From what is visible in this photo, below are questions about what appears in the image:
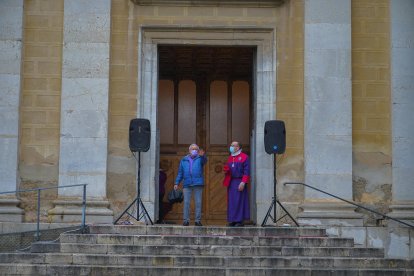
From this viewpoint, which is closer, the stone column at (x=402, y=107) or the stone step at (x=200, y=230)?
the stone step at (x=200, y=230)

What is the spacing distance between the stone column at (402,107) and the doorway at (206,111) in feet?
12.9

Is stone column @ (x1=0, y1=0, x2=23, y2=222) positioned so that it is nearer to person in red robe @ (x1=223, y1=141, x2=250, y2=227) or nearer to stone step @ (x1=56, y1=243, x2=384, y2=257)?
stone step @ (x1=56, y1=243, x2=384, y2=257)

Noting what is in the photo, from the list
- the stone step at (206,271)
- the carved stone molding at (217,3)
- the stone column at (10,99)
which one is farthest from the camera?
the carved stone molding at (217,3)

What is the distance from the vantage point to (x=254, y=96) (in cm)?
1808

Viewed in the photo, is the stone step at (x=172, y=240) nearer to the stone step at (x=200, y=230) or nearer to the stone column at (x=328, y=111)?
the stone step at (x=200, y=230)

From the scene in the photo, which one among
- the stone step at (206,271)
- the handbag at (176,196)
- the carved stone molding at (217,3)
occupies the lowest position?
the stone step at (206,271)

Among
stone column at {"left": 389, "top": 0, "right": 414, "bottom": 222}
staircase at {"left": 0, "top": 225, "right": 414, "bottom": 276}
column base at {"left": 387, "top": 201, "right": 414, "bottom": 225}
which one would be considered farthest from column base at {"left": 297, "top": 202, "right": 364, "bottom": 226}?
staircase at {"left": 0, "top": 225, "right": 414, "bottom": 276}

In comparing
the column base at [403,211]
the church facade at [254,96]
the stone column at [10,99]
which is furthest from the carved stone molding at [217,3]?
the column base at [403,211]

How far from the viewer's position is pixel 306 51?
1759cm

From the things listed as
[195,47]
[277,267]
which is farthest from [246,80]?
[277,267]

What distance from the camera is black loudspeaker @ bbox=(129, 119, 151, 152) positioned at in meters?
16.5

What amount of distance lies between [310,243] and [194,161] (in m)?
3.21

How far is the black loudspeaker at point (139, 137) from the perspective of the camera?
16.5 m

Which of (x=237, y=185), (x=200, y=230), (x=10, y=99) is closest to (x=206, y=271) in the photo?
(x=200, y=230)
